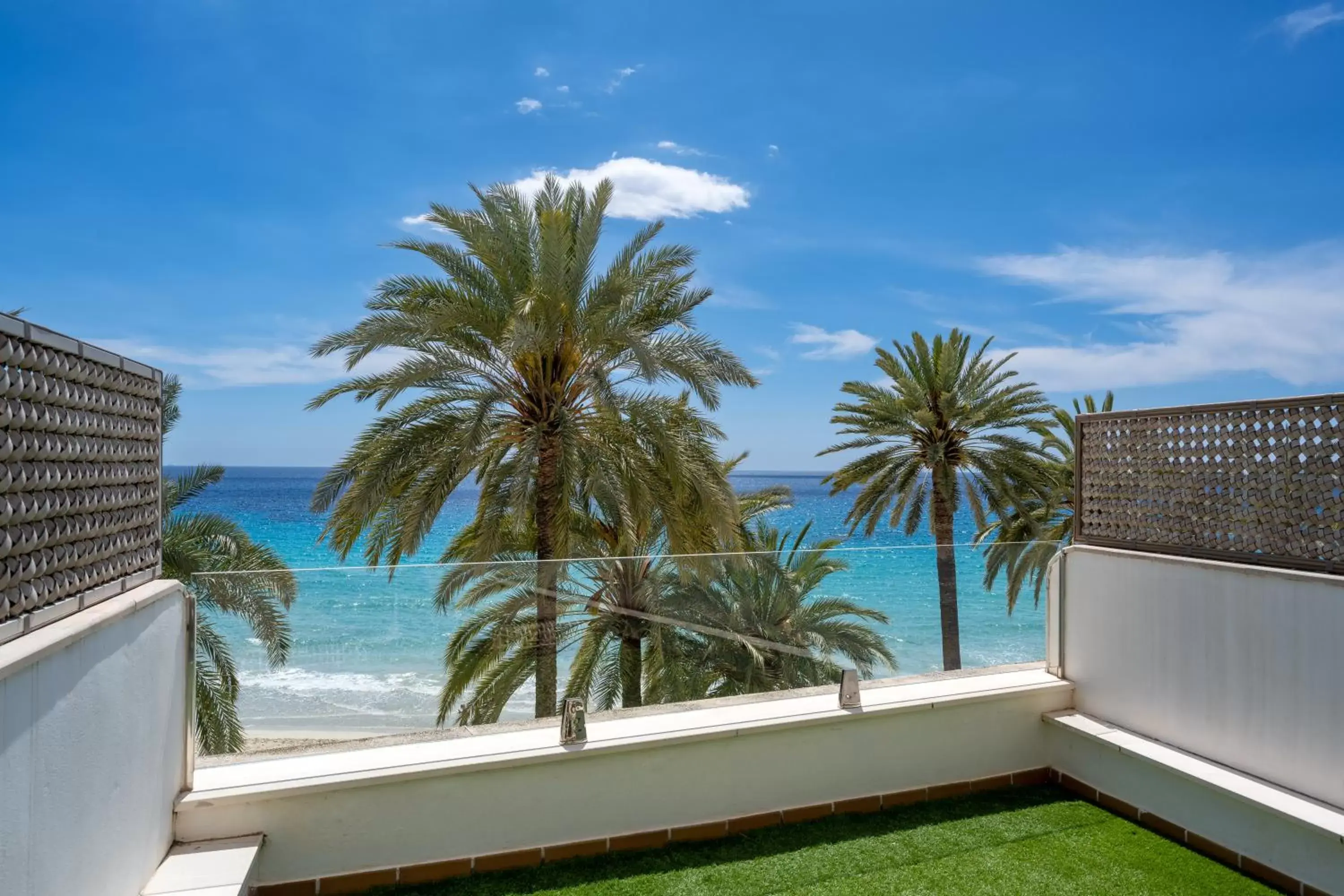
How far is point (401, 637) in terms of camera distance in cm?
379

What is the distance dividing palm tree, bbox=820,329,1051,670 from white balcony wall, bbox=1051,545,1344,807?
9.37 meters

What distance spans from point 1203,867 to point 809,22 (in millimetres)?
14724

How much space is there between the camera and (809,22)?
1452cm

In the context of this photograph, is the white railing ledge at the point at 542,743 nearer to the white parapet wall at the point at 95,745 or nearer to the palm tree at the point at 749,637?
the palm tree at the point at 749,637

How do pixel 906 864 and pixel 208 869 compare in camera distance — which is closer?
pixel 208 869

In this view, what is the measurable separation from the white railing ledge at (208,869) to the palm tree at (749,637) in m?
2.02

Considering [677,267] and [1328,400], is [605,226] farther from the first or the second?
[1328,400]

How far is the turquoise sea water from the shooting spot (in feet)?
11.9

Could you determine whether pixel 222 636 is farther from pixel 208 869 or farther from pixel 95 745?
pixel 95 745

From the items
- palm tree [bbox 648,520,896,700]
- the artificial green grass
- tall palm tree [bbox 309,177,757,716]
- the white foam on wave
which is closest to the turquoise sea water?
the white foam on wave

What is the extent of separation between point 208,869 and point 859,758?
311cm

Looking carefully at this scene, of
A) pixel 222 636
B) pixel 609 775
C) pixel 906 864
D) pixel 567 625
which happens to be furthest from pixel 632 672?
pixel 222 636

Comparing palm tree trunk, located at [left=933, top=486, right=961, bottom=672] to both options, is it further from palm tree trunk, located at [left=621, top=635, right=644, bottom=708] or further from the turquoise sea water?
palm tree trunk, located at [left=621, top=635, right=644, bottom=708]

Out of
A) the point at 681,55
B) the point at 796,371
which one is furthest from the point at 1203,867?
the point at 796,371
